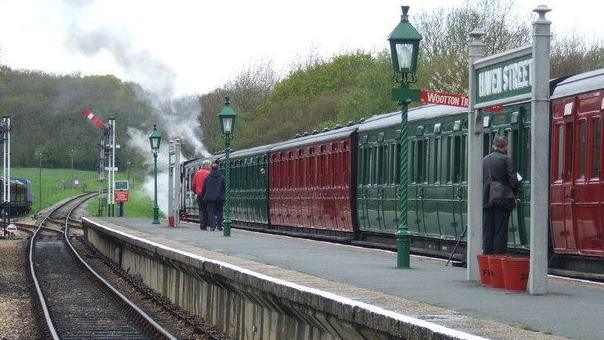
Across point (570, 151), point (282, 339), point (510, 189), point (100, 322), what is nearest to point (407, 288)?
point (282, 339)

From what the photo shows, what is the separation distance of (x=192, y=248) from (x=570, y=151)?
7.44 m

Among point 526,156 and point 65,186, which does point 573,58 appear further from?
point 65,186

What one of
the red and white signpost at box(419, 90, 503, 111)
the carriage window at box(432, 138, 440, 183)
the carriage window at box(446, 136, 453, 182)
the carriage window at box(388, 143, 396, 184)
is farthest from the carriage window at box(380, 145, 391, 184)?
the red and white signpost at box(419, 90, 503, 111)

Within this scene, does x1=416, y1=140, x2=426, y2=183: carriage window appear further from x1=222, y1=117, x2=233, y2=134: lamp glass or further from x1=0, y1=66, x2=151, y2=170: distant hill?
x1=0, y1=66, x2=151, y2=170: distant hill

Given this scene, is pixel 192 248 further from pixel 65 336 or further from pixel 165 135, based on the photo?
pixel 165 135

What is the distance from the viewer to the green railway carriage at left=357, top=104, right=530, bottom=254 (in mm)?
20367

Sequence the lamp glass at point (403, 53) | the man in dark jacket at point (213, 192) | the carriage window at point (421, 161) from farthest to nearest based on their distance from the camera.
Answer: the man in dark jacket at point (213, 192) < the carriage window at point (421, 161) < the lamp glass at point (403, 53)

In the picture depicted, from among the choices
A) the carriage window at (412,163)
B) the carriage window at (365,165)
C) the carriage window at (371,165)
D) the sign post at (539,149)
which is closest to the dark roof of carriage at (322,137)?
the carriage window at (365,165)

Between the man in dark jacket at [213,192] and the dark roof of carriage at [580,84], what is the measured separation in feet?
55.8

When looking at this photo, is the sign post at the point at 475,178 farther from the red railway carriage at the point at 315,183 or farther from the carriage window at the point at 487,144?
the red railway carriage at the point at 315,183

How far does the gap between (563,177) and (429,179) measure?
6810mm

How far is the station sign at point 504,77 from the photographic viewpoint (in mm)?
14305

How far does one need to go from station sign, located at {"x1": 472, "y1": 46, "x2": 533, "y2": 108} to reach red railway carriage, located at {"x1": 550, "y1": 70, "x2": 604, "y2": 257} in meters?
2.30

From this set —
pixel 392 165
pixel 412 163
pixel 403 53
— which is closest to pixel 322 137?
pixel 392 165
